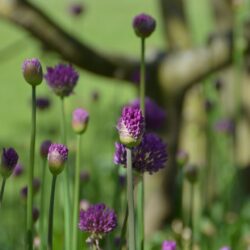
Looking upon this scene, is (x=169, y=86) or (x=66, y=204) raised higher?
(x=169, y=86)

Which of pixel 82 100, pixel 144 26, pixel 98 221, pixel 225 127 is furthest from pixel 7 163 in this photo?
pixel 82 100

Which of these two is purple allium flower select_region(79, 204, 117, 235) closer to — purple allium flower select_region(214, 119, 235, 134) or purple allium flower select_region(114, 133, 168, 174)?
purple allium flower select_region(114, 133, 168, 174)

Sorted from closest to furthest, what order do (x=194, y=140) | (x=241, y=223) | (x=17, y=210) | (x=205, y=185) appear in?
(x=241, y=223), (x=17, y=210), (x=205, y=185), (x=194, y=140)

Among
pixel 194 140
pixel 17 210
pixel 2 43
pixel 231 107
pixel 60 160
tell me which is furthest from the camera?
pixel 2 43

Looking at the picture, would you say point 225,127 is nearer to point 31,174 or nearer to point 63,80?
point 63,80

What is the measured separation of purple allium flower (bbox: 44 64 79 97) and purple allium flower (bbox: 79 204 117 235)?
0.26 meters

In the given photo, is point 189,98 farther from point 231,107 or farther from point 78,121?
point 78,121

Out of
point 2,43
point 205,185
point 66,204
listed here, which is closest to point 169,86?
point 205,185

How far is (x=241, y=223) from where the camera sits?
221 centimetres

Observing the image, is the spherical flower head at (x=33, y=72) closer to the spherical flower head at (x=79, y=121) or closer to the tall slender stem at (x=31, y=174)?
the tall slender stem at (x=31, y=174)

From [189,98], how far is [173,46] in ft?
0.83

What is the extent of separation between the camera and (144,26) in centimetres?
97

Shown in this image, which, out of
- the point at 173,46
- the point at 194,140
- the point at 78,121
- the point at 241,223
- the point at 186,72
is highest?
the point at 173,46

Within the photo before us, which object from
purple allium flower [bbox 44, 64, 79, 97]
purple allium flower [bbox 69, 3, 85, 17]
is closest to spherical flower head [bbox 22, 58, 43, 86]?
purple allium flower [bbox 44, 64, 79, 97]
